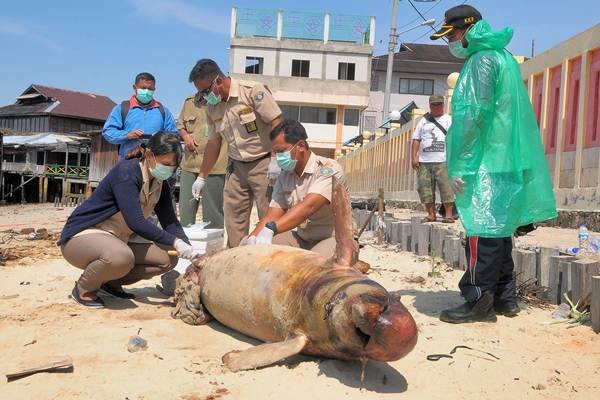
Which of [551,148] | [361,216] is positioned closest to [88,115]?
[361,216]

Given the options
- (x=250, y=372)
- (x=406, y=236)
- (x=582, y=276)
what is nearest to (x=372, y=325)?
(x=250, y=372)

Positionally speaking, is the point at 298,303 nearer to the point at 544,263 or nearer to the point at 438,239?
the point at 544,263

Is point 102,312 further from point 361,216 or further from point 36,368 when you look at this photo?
point 361,216

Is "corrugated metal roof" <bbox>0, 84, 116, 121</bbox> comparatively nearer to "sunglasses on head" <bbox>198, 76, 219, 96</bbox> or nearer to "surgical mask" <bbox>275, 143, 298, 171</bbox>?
"sunglasses on head" <bbox>198, 76, 219, 96</bbox>

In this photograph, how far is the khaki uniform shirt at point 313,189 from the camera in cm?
399

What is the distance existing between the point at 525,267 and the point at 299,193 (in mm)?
1834

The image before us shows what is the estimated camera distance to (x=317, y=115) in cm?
3697

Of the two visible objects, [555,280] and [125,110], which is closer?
[555,280]

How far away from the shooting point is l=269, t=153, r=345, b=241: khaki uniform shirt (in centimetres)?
399

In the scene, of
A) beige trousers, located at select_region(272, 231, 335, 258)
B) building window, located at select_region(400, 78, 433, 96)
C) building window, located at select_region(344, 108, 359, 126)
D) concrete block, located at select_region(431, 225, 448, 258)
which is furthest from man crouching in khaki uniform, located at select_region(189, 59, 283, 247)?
building window, located at select_region(400, 78, 433, 96)

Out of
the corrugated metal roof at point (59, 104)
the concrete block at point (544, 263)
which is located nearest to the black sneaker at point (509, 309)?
the concrete block at point (544, 263)

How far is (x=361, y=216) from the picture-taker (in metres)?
9.91

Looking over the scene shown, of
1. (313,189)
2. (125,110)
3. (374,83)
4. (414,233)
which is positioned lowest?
(414,233)

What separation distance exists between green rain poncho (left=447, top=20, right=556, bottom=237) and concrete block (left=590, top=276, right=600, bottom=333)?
529 millimetres
